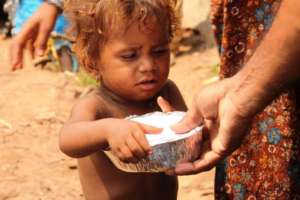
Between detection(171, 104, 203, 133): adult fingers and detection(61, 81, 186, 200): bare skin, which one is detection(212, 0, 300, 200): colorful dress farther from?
detection(171, 104, 203, 133): adult fingers

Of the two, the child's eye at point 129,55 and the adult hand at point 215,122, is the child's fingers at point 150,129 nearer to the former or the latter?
the adult hand at point 215,122

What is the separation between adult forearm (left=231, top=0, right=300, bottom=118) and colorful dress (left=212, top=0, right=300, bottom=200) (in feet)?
2.25

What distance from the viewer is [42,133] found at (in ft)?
14.0

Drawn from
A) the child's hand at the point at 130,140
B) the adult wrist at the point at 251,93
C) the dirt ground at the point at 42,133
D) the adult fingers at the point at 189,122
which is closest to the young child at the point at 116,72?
the child's hand at the point at 130,140

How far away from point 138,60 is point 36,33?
62cm

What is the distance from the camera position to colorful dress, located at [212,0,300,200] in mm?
2461

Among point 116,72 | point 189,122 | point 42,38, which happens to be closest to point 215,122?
point 189,122

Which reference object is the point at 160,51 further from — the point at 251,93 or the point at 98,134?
the point at 251,93

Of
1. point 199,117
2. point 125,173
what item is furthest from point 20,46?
point 199,117

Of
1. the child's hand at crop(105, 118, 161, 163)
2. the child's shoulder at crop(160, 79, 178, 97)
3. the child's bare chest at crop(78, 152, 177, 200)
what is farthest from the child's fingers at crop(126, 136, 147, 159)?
the child's shoulder at crop(160, 79, 178, 97)

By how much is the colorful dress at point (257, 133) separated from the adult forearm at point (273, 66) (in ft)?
2.25

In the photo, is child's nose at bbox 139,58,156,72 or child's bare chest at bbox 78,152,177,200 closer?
child's nose at bbox 139,58,156,72

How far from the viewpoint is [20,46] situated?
2.68 metres

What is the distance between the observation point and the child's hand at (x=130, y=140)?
188 cm
